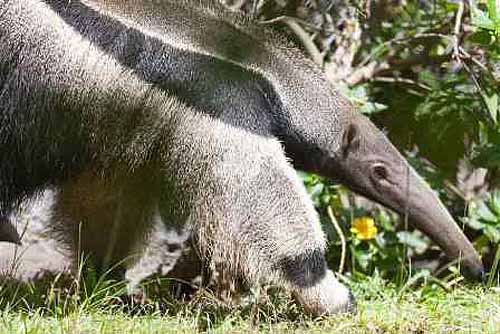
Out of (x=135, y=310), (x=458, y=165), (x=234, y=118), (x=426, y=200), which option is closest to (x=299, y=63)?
(x=234, y=118)

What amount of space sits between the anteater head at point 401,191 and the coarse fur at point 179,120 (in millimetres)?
464

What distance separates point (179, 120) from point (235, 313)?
0.89 metres

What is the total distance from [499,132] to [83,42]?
104 inches

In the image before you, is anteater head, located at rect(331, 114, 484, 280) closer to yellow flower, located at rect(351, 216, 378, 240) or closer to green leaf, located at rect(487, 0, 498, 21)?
yellow flower, located at rect(351, 216, 378, 240)

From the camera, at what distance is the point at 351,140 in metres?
5.51

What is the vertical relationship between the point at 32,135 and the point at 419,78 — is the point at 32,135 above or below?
below

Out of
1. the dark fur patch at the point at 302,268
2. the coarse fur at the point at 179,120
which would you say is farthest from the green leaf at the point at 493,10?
the dark fur patch at the point at 302,268

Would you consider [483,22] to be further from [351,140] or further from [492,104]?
[351,140]

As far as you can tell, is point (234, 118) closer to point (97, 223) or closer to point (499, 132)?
point (97, 223)

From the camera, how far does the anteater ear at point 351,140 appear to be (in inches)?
215

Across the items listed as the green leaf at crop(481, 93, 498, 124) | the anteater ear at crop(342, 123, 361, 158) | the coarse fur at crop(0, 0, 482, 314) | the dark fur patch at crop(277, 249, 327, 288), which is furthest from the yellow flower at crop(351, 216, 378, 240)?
the dark fur patch at crop(277, 249, 327, 288)

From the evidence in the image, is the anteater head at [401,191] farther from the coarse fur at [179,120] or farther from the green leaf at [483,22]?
the green leaf at [483,22]

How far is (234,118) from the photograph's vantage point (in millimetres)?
4836

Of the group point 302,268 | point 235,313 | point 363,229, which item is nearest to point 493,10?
point 363,229
